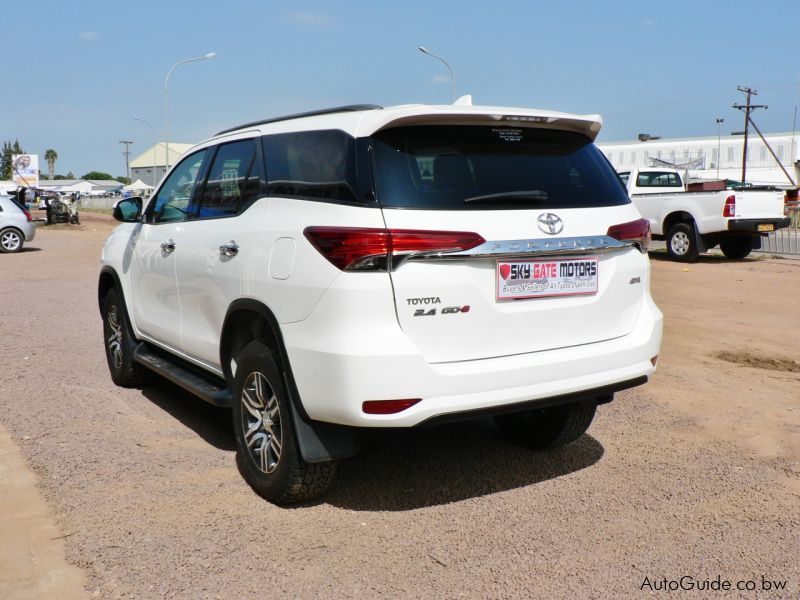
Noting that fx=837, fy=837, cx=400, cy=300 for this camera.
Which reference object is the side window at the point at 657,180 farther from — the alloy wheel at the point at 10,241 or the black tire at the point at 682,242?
the alloy wheel at the point at 10,241

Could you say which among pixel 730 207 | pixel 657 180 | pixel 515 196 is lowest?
pixel 730 207

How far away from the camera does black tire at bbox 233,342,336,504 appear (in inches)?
150

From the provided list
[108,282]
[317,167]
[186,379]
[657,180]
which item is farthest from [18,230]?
[317,167]

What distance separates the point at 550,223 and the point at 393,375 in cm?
103

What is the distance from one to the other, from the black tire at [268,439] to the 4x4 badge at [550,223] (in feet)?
4.48

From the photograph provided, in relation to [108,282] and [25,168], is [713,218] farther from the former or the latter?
[25,168]

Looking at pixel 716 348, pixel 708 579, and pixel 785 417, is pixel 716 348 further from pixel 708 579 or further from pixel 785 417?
pixel 708 579

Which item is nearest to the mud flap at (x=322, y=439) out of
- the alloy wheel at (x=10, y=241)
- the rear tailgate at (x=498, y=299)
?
the rear tailgate at (x=498, y=299)

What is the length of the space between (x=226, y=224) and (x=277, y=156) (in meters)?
0.49

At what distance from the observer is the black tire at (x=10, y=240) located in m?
22.5

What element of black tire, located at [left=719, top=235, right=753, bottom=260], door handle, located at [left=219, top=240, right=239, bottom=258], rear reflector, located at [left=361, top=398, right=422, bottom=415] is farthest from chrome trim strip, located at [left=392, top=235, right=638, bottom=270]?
black tire, located at [left=719, top=235, right=753, bottom=260]

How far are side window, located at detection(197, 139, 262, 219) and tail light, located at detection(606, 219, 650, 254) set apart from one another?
5.83 feet

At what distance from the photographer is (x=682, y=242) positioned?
57.0ft

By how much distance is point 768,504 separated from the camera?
13.2ft
